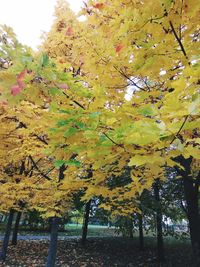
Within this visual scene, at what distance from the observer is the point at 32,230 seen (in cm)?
2770

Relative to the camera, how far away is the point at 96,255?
13625 mm

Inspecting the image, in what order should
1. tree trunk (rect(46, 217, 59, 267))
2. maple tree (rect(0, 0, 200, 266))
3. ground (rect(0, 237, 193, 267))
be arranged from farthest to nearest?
1. ground (rect(0, 237, 193, 267))
2. tree trunk (rect(46, 217, 59, 267))
3. maple tree (rect(0, 0, 200, 266))

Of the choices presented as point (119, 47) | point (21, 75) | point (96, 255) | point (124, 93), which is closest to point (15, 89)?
point (21, 75)

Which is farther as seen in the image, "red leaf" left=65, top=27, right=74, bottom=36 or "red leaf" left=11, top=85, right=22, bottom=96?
"red leaf" left=65, top=27, right=74, bottom=36

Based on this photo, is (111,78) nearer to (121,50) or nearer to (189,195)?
(121,50)

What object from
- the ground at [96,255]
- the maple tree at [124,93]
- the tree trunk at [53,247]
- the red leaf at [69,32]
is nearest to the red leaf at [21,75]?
the maple tree at [124,93]

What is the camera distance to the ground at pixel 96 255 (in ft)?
38.3

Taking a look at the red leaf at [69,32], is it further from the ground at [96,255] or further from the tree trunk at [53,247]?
the ground at [96,255]

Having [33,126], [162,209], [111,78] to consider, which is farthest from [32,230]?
[111,78]

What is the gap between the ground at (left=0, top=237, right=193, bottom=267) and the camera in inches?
460

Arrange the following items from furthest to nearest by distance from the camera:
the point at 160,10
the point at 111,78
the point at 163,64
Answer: the point at 111,78 < the point at 163,64 < the point at 160,10

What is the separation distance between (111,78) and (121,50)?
57 cm

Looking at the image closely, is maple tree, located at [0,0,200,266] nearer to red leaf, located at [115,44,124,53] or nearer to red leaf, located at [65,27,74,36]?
red leaf, located at [115,44,124,53]

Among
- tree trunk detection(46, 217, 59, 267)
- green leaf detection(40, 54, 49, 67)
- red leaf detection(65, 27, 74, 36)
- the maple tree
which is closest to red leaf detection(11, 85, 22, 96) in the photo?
the maple tree
